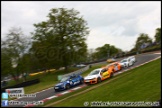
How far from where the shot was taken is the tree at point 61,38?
176 feet

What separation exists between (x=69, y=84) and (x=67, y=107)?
10.5 metres

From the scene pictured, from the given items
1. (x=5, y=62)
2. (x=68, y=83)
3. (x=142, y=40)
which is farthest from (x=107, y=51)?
(x=68, y=83)

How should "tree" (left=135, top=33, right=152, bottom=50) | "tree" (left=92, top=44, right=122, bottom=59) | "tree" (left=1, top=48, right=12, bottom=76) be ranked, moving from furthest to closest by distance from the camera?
1. "tree" (left=92, top=44, right=122, bottom=59)
2. "tree" (left=135, top=33, right=152, bottom=50)
3. "tree" (left=1, top=48, right=12, bottom=76)

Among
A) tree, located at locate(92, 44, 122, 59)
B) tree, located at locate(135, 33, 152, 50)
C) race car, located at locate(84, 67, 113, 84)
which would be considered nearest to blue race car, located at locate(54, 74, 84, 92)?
race car, located at locate(84, 67, 113, 84)

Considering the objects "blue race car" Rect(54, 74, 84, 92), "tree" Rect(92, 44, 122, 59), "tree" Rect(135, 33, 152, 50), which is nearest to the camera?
"blue race car" Rect(54, 74, 84, 92)

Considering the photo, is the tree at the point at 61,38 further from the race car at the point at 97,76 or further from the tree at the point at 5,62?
the race car at the point at 97,76

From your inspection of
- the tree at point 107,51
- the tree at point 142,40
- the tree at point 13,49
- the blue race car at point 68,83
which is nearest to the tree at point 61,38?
the tree at point 13,49

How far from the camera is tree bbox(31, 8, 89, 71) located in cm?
5353

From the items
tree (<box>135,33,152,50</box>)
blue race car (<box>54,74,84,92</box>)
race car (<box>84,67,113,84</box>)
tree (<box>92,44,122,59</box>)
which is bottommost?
blue race car (<box>54,74,84,92</box>)

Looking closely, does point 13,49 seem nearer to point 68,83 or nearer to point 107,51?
point 68,83

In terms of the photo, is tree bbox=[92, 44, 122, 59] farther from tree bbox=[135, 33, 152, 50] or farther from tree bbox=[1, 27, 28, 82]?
tree bbox=[1, 27, 28, 82]

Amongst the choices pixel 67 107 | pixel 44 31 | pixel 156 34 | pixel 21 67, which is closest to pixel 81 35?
pixel 44 31

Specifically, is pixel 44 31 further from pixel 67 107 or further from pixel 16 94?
pixel 67 107

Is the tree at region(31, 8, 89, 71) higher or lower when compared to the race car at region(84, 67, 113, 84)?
higher
